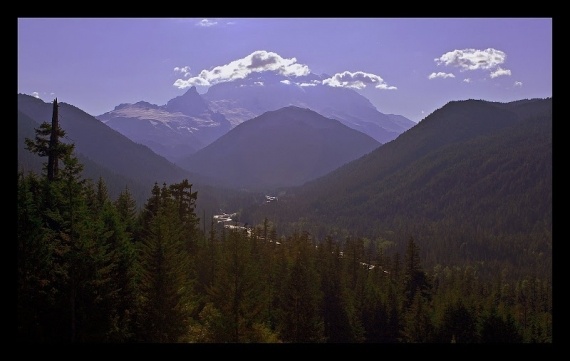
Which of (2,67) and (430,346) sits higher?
(2,67)

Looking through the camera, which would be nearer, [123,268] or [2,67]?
[2,67]

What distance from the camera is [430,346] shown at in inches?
174

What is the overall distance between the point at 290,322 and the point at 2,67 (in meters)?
38.0

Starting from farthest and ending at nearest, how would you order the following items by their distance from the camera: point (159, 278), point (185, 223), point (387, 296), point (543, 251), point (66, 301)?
point (543, 251)
point (387, 296)
point (185, 223)
point (159, 278)
point (66, 301)

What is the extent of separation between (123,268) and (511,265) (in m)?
171

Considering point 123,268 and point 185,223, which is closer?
point 123,268

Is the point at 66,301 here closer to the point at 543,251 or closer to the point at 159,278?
the point at 159,278

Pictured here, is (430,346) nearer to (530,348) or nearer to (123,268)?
(530,348)

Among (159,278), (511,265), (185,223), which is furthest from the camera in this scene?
(511,265)

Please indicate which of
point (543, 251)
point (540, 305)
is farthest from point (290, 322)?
point (543, 251)

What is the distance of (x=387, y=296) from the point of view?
194 ft
